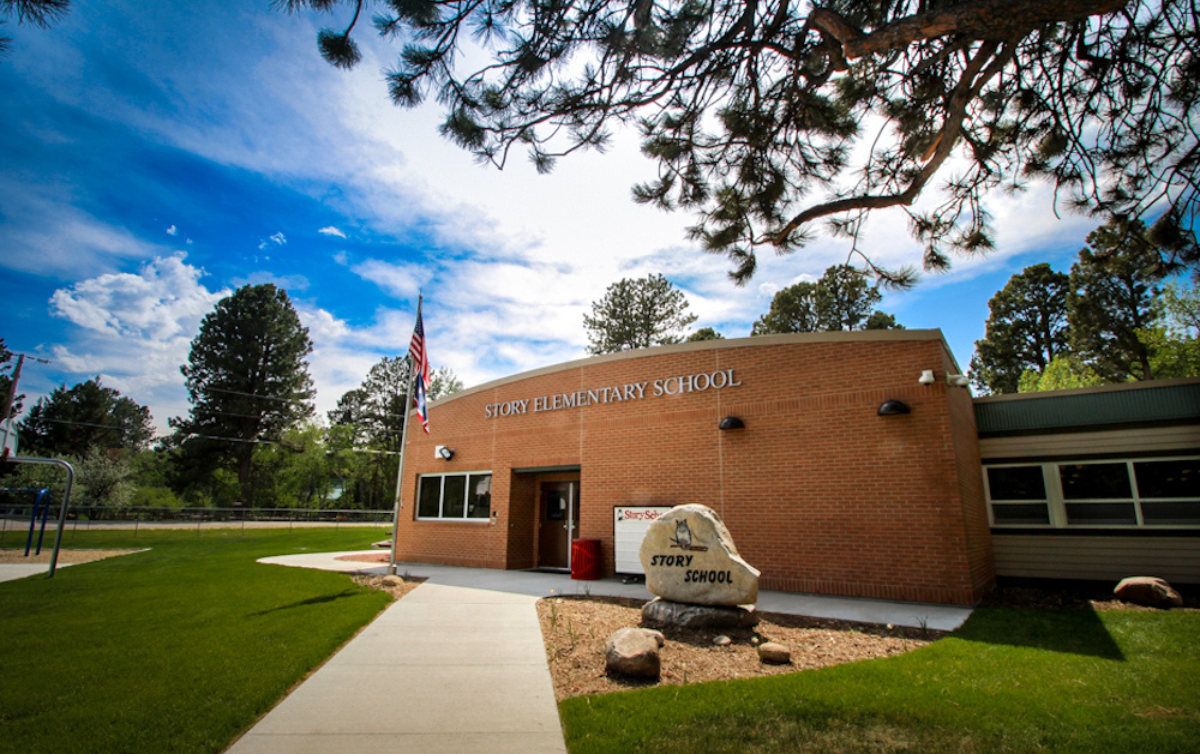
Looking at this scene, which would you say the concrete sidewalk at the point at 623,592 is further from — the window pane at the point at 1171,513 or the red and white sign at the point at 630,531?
the window pane at the point at 1171,513

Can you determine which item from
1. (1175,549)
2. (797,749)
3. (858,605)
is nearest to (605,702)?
(797,749)

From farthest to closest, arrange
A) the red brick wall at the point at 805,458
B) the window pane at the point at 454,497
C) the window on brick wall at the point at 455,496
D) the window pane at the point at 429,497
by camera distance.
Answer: the window pane at the point at 429,497
the window pane at the point at 454,497
the window on brick wall at the point at 455,496
the red brick wall at the point at 805,458

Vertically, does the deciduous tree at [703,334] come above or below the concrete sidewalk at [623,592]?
above

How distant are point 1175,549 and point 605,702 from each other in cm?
1131

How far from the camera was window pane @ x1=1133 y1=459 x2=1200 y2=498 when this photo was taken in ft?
31.7

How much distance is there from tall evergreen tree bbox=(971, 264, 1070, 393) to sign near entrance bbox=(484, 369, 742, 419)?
30901mm

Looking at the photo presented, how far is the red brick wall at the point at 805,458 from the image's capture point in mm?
8648

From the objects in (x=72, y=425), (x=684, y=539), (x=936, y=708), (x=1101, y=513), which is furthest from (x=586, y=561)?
(x=72, y=425)

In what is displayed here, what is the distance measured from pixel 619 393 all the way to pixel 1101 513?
30.7ft

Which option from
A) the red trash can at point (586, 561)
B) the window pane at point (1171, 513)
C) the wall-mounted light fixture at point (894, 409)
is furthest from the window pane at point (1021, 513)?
the red trash can at point (586, 561)

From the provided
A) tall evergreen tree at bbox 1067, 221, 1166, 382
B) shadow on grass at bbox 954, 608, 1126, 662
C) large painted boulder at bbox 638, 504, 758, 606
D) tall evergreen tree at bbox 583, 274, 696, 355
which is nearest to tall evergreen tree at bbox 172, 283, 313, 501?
tall evergreen tree at bbox 583, 274, 696, 355

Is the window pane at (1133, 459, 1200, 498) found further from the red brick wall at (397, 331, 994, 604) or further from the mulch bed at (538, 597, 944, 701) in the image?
the mulch bed at (538, 597, 944, 701)

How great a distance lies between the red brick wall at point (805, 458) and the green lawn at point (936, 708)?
123 inches

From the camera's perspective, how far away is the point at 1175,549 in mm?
9477
